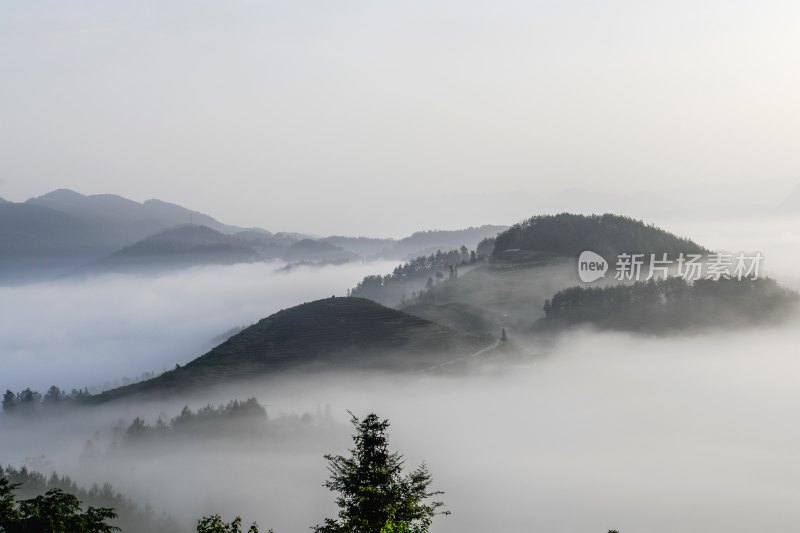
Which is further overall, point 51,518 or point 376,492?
point 376,492

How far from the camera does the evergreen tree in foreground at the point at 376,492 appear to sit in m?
51.2

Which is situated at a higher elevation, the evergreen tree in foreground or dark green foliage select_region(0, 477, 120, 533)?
the evergreen tree in foreground

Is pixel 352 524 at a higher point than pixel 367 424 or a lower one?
lower

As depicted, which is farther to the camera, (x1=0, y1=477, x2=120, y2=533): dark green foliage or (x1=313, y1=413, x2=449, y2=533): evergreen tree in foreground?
(x1=313, y1=413, x2=449, y2=533): evergreen tree in foreground

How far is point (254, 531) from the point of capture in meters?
46.0

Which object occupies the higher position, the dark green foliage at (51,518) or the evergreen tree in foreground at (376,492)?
the evergreen tree in foreground at (376,492)

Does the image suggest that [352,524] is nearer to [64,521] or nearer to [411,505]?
[411,505]

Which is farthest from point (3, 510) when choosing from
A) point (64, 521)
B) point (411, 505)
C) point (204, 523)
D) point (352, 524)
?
point (411, 505)

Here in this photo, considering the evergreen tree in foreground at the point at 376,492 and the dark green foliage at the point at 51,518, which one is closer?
the dark green foliage at the point at 51,518

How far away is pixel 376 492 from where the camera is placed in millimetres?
52000

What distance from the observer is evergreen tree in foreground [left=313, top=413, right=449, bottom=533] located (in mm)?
51156

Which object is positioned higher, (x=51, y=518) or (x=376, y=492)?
(x=376, y=492)

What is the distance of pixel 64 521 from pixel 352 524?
1765 centimetres

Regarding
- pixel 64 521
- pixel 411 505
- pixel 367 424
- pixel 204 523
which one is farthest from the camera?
pixel 367 424
